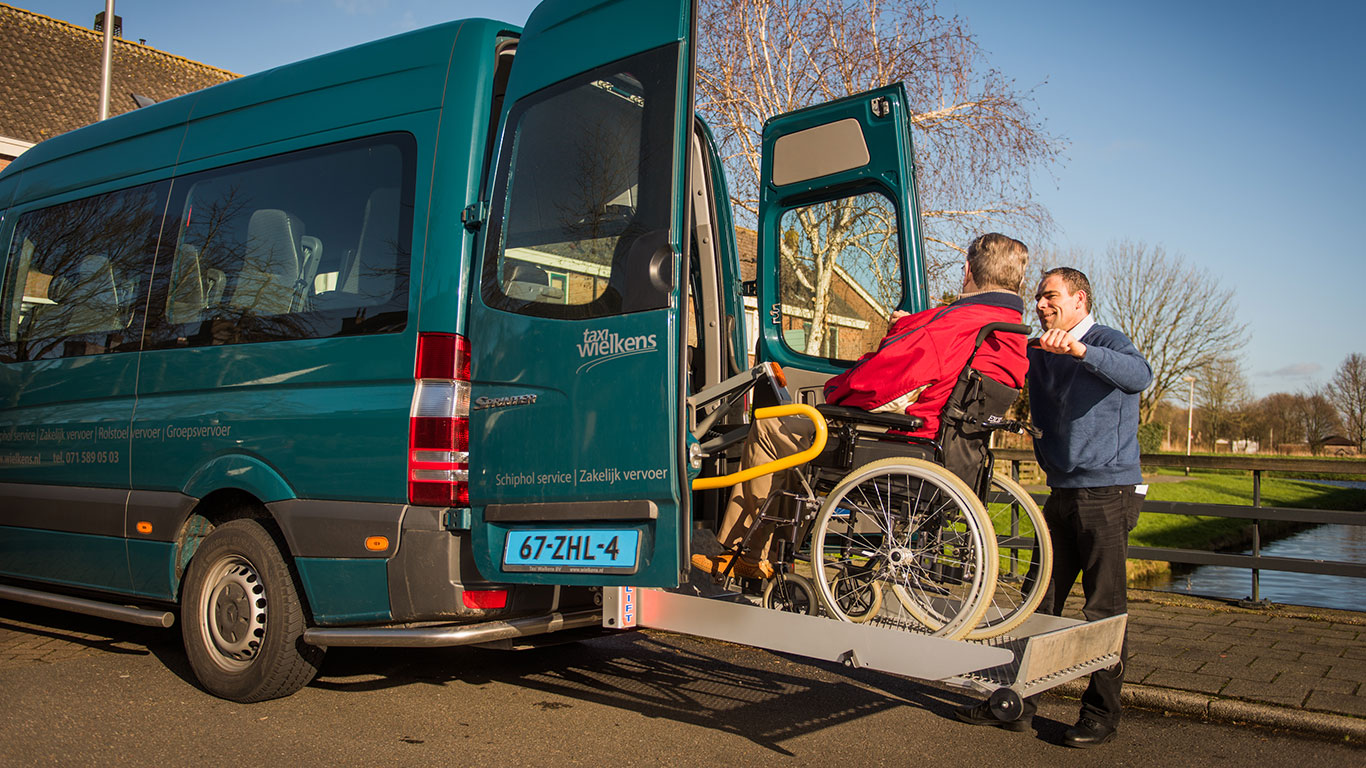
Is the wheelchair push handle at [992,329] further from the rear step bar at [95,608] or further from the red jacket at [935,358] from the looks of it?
the rear step bar at [95,608]

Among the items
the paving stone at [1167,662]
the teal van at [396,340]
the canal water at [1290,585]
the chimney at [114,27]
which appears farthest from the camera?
the chimney at [114,27]

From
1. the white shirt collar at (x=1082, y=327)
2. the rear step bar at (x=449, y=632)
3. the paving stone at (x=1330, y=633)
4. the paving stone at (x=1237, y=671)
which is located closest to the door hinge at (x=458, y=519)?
the rear step bar at (x=449, y=632)

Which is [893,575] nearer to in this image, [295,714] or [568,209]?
[568,209]

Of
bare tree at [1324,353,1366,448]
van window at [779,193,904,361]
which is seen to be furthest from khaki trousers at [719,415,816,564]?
bare tree at [1324,353,1366,448]

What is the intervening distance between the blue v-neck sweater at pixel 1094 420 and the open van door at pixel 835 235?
1.62 metres

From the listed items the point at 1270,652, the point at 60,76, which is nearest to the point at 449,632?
the point at 1270,652

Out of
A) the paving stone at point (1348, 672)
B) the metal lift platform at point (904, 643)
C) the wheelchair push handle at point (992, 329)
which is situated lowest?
the paving stone at point (1348, 672)

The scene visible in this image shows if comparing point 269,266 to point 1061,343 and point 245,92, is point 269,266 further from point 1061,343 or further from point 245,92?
point 1061,343

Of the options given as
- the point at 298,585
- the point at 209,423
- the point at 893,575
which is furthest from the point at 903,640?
the point at 209,423

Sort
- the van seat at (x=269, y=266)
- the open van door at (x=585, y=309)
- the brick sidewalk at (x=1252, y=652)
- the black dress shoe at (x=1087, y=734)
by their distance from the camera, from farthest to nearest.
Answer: the brick sidewalk at (x=1252, y=652) < the van seat at (x=269, y=266) < the black dress shoe at (x=1087, y=734) < the open van door at (x=585, y=309)

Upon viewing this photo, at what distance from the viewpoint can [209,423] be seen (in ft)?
16.5

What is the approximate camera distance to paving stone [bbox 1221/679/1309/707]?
501cm

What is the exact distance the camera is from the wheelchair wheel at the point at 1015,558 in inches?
167

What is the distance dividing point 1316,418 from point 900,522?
85.7m
